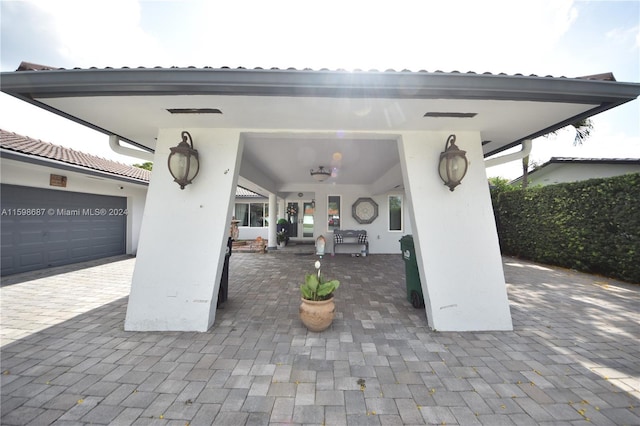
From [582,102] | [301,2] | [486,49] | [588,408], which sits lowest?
[588,408]

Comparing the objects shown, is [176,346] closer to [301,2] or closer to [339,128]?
[339,128]

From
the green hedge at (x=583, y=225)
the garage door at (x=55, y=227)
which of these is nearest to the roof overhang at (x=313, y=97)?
the green hedge at (x=583, y=225)

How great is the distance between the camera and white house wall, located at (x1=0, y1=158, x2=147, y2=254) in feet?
17.4

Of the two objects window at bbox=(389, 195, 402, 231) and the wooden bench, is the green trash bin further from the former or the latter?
window at bbox=(389, 195, 402, 231)

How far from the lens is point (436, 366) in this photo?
2301 mm

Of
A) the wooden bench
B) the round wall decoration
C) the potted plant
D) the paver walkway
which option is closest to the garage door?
the paver walkway

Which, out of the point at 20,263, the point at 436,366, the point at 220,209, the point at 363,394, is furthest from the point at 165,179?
the point at 20,263

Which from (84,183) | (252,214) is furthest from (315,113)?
(252,214)

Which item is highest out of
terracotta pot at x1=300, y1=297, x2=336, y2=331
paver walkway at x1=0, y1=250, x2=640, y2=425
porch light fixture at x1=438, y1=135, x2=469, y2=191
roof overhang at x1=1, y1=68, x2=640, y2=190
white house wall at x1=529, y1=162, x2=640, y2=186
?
white house wall at x1=529, y1=162, x2=640, y2=186

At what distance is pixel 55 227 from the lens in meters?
6.25

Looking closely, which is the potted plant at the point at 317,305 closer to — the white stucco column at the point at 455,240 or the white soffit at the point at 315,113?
the white stucco column at the point at 455,240

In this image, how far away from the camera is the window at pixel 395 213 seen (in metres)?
9.37

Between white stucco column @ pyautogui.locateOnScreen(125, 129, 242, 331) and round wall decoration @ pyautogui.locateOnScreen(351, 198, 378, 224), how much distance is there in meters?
6.55

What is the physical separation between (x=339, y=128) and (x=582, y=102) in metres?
2.52
